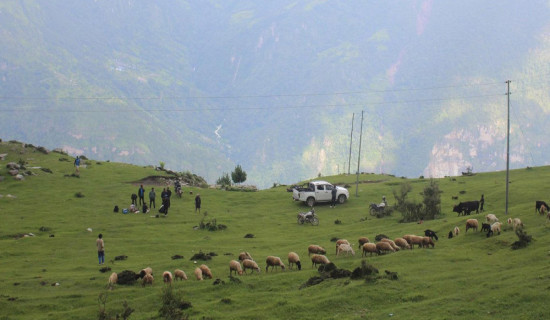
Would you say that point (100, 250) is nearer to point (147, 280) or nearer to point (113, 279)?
point (113, 279)

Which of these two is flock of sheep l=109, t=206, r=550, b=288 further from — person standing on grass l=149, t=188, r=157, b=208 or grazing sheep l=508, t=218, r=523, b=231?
person standing on grass l=149, t=188, r=157, b=208

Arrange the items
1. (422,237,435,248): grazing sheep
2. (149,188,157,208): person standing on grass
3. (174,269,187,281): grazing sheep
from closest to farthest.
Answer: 1. (174,269,187,281): grazing sheep
2. (422,237,435,248): grazing sheep
3. (149,188,157,208): person standing on grass

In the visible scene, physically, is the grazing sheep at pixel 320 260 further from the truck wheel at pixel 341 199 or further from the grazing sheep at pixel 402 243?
the truck wheel at pixel 341 199

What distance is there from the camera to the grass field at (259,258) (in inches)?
941

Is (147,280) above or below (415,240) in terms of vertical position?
below

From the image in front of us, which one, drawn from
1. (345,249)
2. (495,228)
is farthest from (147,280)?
(495,228)

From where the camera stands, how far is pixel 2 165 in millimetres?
73500

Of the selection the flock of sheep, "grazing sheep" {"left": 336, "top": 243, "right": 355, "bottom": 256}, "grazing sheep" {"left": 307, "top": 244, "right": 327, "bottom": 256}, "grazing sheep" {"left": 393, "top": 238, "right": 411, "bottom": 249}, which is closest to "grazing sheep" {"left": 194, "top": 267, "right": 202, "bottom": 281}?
the flock of sheep

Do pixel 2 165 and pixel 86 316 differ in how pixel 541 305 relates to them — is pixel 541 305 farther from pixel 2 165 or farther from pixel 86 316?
pixel 2 165

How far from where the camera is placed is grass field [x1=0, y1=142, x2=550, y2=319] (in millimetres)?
23906

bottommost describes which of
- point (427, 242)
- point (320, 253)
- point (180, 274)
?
point (180, 274)

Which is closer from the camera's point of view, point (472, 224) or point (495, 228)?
point (495, 228)

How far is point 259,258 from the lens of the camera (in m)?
36.0

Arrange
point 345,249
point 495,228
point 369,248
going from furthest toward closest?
point 495,228
point 345,249
point 369,248
